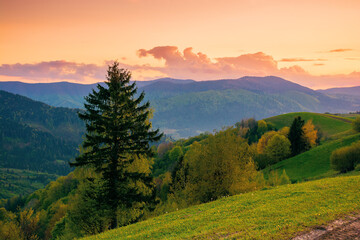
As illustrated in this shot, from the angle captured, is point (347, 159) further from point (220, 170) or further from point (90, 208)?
point (90, 208)

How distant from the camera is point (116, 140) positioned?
29.8 metres

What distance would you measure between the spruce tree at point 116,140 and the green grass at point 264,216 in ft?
20.7

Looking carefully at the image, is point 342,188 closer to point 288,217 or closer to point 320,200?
point 320,200

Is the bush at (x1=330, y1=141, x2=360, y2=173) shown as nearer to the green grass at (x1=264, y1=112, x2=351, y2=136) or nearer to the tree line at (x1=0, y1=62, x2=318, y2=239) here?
the tree line at (x1=0, y1=62, x2=318, y2=239)

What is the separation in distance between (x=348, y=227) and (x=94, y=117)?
26.4m

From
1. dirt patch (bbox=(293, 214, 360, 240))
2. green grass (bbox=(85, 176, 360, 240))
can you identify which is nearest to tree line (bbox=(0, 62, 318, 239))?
green grass (bbox=(85, 176, 360, 240))

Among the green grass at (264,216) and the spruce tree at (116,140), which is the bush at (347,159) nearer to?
the green grass at (264,216)

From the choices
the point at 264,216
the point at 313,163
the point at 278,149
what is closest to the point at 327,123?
the point at 278,149

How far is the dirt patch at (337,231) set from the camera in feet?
50.1

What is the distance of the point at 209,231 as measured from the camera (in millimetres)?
18281

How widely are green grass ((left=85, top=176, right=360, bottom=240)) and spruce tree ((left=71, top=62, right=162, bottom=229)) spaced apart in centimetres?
631

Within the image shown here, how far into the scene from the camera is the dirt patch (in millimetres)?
15271

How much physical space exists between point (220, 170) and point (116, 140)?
15236mm

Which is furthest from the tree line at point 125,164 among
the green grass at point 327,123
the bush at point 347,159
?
the green grass at point 327,123
